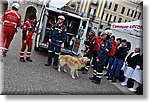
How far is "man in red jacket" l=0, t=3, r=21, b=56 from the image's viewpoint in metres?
3.82

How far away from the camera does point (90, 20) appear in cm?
421

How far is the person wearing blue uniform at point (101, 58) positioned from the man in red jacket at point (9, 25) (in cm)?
120

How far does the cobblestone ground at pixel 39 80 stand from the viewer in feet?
12.2

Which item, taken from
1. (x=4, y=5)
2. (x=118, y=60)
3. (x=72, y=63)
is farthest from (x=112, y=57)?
(x=4, y=5)

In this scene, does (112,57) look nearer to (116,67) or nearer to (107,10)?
(116,67)

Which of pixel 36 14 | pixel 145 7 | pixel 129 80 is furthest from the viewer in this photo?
pixel 129 80

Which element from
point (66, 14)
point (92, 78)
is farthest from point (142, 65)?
point (66, 14)

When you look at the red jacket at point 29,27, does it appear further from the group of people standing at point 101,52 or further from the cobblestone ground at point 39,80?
the cobblestone ground at point 39,80

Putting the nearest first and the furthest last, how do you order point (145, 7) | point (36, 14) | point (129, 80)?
point (36, 14) < point (145, 7) < point (129, 80)

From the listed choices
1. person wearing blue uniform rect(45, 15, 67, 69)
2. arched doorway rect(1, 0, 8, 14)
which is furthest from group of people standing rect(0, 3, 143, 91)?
arched doorway rect(1, 0, 8, 14)

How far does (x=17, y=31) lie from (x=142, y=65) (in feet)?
5.93

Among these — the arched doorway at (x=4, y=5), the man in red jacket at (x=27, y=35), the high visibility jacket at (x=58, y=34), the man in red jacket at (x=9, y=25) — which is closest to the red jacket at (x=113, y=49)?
the high visibility jacket at (x=58, y=34)

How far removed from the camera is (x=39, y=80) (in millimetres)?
3893

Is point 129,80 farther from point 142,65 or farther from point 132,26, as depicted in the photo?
point 132,26
